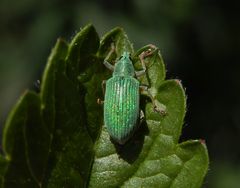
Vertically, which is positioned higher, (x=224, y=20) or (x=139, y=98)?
(x=139, y=98)

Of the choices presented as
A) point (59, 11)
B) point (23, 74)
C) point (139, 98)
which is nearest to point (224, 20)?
point (59, 11)

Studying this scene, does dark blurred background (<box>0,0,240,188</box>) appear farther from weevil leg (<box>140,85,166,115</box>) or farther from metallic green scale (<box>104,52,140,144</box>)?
weevil leg (<box>140,85,166,115</box>)

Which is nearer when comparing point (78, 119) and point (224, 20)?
point (78, 119)

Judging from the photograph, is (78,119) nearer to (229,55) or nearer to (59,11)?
(59,11)

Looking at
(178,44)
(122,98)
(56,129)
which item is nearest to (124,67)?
(122,98)

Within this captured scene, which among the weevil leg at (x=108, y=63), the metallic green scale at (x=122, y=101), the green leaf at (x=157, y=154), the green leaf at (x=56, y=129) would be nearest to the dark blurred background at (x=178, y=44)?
the metallic green scale at (x=122, y=101)

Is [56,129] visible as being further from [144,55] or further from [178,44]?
[178,44]
